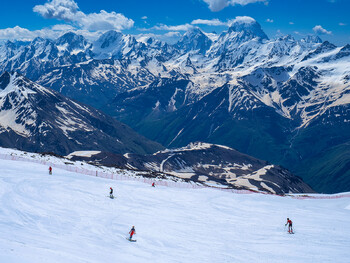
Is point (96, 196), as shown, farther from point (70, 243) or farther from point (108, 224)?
point (70, 243)

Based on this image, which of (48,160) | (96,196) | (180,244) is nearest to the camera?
(180,244)

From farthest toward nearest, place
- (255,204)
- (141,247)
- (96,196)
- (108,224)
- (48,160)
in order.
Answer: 1. (48,160)
2. (255,204)
3. (96,196)
4. (108,224)
5. (141,247)

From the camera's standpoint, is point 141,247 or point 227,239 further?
point 227,239

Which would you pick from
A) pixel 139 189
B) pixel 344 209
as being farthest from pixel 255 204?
pixel 139 189

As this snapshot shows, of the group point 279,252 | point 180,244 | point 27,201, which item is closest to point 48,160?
point 27,201

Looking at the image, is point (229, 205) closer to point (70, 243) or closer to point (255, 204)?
point (255, 204)

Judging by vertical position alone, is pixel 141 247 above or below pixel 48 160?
below
